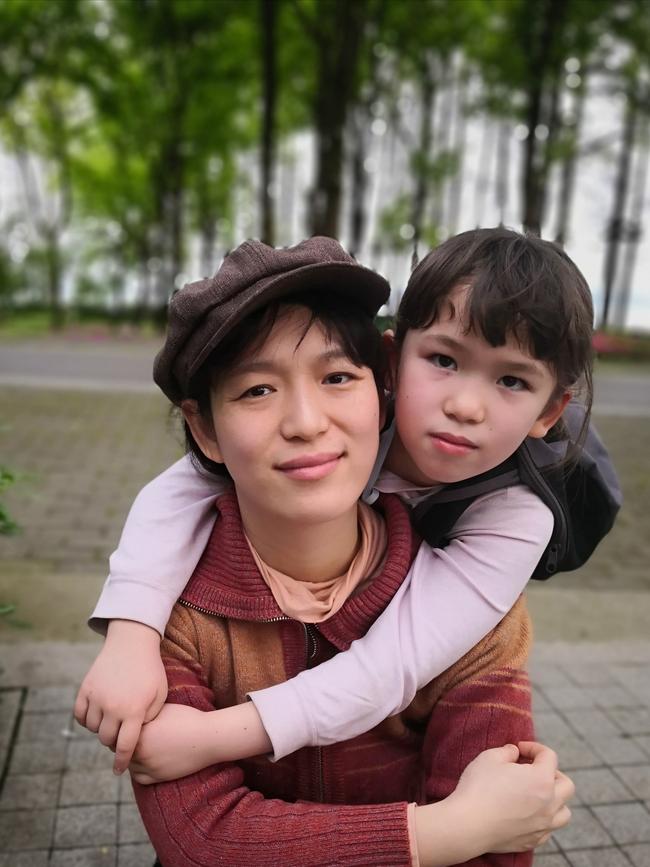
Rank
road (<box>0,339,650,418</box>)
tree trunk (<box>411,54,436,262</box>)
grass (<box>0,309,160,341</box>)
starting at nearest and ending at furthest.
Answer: road (<box>0,339,650,418</box>) < tree trunk (<box>411,54,436,262</box>) < grass (<box>0,309,160,341</box>)

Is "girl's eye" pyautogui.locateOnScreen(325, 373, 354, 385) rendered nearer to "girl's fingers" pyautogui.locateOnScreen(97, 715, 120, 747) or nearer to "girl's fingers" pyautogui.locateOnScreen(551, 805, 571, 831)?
"girl's fingers" pyautogui.locateOnScreen(97, 715, 120, 747)

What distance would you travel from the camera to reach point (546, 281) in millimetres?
1418

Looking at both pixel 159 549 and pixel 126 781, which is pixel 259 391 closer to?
pixel 159 549

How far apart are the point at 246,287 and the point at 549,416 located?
61 centimetres

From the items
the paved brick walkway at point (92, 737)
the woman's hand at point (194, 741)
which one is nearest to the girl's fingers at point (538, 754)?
the woman's hand at point (194, 741)

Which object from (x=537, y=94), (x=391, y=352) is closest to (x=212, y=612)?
(x=391, y=352)

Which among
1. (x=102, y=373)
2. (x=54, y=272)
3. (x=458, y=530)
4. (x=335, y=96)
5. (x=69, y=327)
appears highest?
(x=335, y=96)

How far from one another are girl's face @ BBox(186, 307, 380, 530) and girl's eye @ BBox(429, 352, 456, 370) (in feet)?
0.44

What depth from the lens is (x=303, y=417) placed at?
139 cm

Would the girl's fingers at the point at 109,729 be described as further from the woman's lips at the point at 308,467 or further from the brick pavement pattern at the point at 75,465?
the brick pavement pattern at the point at 75,465

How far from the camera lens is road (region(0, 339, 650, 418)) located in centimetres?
1159

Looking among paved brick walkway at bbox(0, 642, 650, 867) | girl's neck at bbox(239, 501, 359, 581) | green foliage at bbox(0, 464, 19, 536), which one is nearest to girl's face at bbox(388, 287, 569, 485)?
girl's neck at bbox(239, 501, 359, 581)

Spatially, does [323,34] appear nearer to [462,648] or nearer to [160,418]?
[160,418]

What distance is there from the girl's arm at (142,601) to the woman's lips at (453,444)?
1.69ft
